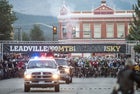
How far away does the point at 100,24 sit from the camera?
134m

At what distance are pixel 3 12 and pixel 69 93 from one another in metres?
63.9

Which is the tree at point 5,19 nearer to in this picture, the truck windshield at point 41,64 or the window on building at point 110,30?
the window on building at point 110,30

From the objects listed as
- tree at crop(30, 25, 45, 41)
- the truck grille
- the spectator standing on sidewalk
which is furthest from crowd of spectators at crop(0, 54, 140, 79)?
tree at crop(30, 25, 45, 41)

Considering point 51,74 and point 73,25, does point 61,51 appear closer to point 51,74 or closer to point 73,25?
point 51,74

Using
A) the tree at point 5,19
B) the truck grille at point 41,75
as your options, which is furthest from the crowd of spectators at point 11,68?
the tree at point 5,19

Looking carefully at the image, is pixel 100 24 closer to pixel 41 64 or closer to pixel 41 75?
pixel 41 64

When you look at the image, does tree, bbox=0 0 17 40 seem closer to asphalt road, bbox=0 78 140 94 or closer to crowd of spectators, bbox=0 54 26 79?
crowd of spectators, bbox=0 54 26 79

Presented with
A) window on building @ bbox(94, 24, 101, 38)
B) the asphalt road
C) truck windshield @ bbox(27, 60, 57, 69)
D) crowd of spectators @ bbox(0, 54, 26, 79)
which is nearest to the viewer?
the asphalt road

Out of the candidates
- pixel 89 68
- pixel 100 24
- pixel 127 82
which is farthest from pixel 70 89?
pixel 100 24

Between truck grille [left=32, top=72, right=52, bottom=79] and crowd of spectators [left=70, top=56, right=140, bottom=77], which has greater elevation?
truck grille [left=32, top=72, right=52, bottom=79]

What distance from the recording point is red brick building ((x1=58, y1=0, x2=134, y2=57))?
13212 centimetres

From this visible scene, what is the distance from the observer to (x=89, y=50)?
230 feet

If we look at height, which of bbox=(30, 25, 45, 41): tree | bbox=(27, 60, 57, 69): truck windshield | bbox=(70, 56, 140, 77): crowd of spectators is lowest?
bbox=(30, 25, 45, 41): tree

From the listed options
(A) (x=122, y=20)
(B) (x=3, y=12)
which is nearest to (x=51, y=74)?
(B) (x=3, y=12)
